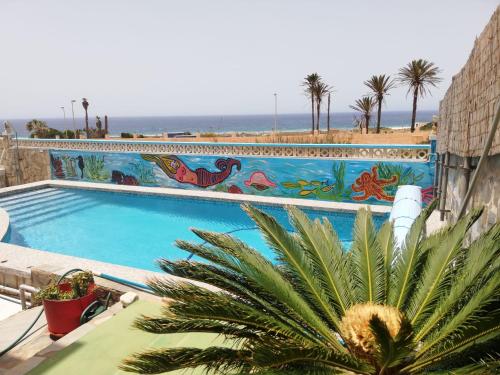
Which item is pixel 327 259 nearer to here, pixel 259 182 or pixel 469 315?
pixel 469 315

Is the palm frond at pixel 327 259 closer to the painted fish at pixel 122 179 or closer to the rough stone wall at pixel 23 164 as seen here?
the painted fish at pixel 122 179

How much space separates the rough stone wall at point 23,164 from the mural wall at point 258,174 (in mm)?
1175

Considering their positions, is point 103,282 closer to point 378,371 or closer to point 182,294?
point 182,294

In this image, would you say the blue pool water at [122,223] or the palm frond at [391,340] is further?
the blue pool water at [122,223]

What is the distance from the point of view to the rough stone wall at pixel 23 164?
77.8 feet

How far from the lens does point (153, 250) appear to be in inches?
544

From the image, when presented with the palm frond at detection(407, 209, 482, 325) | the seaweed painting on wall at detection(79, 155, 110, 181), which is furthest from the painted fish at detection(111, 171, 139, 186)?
the palm frond at detection(407, 209, 482, 325)

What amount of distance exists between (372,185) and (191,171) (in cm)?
870

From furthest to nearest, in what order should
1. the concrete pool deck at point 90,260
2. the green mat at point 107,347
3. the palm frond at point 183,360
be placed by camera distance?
the concrete pool deck at point 90,260, the green mat at point 107,347, the palm frond at point 183,360

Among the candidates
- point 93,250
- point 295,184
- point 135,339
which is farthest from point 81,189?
point 135,339

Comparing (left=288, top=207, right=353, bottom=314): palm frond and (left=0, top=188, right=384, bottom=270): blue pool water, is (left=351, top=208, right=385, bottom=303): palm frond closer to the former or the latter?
(left=288, top=207, right=353, bottom=314): palm frond

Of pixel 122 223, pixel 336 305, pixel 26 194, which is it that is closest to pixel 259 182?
pixel 122 223

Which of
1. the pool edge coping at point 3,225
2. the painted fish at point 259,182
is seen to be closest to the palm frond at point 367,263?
the pool edge coping at point 3,225

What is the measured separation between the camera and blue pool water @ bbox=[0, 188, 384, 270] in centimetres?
1398
